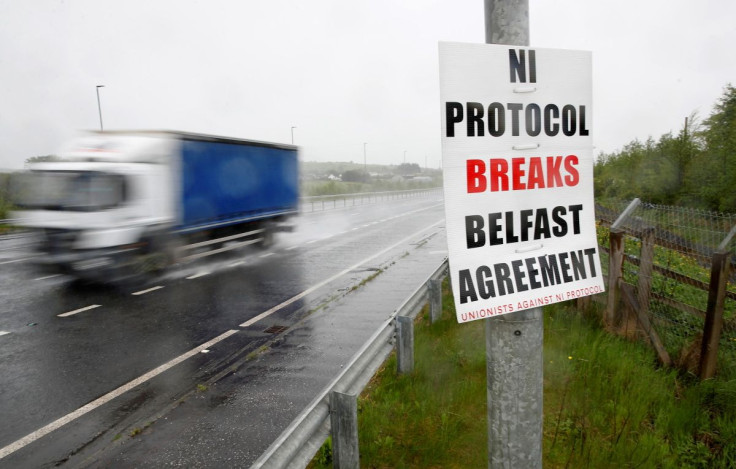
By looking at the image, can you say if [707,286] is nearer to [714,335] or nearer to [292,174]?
[714,335]

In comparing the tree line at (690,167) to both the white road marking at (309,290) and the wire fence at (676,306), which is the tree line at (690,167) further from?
the wire fence at (676,306)

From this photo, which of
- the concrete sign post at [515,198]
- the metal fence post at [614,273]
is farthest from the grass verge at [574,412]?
the concrete sign post at [515,198]

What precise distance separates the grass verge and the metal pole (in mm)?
1912

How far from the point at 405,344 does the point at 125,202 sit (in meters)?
8.60

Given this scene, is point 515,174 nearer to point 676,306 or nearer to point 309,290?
point 676,306

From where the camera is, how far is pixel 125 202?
11125mm

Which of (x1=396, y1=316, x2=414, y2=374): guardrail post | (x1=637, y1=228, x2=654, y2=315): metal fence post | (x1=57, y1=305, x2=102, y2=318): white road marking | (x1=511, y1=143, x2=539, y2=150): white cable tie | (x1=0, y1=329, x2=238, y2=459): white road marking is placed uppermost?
(x1=511, y1=143, x2=539, y2=150): white cable tie

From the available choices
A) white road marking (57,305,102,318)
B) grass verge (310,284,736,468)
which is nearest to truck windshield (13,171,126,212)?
white road marking (57,305,102,318)

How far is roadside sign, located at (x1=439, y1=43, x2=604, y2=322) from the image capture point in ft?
5.96

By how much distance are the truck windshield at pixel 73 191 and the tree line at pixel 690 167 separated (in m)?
23.0

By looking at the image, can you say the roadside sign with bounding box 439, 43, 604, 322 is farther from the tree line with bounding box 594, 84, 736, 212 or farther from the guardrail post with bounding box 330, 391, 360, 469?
the tree line with bounding box 594, 84, 736, 212

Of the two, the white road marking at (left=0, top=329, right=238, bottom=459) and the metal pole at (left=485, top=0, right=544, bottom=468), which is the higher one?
the metal pole at (left=485, top=0, right=544, bottom=468)

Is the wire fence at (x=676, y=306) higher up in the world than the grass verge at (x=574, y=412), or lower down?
higher up

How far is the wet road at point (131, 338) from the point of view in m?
4.90
